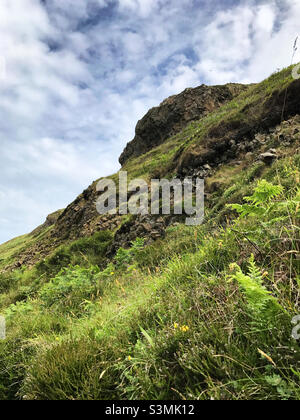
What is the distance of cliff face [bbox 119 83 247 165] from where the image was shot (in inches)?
1035

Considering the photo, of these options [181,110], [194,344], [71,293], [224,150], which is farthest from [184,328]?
[181,110]

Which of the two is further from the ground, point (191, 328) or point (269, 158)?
point (269, 158)

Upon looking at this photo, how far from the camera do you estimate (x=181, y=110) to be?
1067 inches

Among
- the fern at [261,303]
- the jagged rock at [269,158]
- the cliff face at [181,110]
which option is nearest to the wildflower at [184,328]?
the fern at [261,303]

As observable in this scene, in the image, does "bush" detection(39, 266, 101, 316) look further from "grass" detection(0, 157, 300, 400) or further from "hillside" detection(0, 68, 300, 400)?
"grass" detection(0, 157, 300, 400)

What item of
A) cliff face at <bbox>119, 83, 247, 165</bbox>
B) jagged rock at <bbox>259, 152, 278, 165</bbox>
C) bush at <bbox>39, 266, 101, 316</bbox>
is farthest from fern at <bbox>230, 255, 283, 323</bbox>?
cliff face at <bbox>119, 83, 247, 165</bbox>

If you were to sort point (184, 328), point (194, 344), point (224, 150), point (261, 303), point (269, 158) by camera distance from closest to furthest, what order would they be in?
point (261, 303) < point (194, 344) < point (184, 328) < point (269, 158) < point (224, 150)

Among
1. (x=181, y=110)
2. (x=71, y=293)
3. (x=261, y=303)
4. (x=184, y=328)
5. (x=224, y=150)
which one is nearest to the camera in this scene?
(x=261, y=303)

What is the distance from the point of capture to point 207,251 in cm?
334

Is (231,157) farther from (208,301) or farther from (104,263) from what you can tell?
(208,301)

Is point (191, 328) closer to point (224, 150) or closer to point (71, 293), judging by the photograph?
point (71, 293)

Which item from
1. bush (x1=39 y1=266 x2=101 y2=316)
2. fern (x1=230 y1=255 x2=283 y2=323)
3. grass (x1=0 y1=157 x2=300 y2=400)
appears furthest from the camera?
bush (x1=39 y1=266 x2=101 y2=316)

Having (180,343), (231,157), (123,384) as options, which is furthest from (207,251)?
(231,157)
